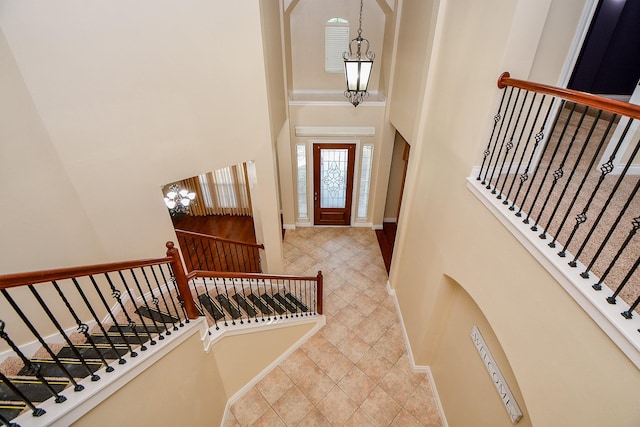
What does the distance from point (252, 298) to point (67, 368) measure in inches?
102

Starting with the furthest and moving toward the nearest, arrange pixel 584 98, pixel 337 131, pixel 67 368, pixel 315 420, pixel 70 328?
pixel 337 131, pixel 315 420, pixel 70 328, pixel 67 368, pixel 584 98

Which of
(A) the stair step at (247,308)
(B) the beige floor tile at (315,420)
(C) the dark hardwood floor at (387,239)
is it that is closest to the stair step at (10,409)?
(A) the stair step at (247,308)

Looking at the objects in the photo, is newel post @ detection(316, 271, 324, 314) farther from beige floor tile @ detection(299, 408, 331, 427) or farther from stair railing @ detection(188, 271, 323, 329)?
beige floor tile @ detection(299, 408, 331, 427)

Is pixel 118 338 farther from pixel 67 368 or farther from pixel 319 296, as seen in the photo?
pixel 319 296

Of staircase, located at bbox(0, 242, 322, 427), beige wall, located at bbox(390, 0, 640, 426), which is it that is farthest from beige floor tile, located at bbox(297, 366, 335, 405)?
beige wall, located at bbox(390, 0, 640, 426)

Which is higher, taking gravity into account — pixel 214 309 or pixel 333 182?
pixel 333 182

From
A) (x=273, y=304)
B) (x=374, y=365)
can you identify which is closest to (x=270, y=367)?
(x=273, y=304)

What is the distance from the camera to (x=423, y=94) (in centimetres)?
405

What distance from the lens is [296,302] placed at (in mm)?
5141

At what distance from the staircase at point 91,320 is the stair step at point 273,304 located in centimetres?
2

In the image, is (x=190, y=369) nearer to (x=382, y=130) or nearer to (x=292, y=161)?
(x=292, y=161)

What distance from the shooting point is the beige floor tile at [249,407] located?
4055mm

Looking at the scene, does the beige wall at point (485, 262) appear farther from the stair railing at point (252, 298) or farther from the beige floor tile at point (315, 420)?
the stair railing at point (252, 298)

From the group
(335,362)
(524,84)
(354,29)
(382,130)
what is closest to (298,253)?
(335,362)
